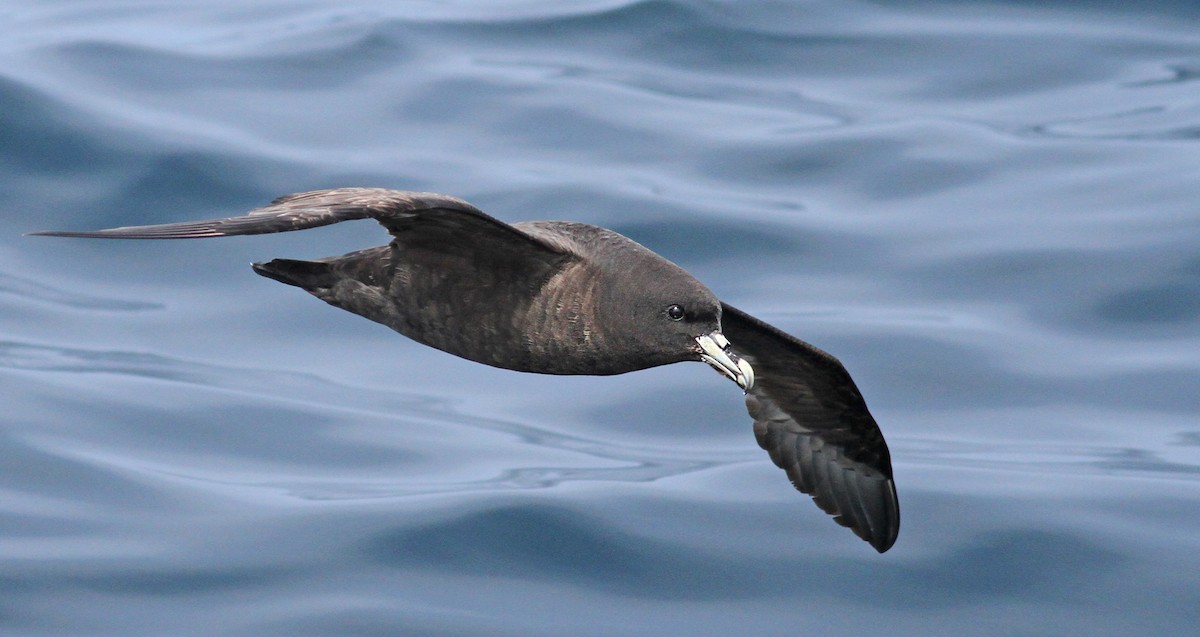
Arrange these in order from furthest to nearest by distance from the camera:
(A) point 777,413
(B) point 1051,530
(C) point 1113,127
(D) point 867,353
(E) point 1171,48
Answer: (E) point 1171,48 → (C) point 1113,127 → (D) point 867,353 → (B) point 1051,530 → (A) point 777,413

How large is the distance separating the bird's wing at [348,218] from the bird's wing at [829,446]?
2.33m

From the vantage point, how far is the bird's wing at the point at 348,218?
5.94 m

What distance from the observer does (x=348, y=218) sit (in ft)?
20.6

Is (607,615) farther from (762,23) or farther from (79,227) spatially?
(762,23)

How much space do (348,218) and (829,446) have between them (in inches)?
148

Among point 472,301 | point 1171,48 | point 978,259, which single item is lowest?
point 472,301

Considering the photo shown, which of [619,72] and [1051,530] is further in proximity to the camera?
[619,72]

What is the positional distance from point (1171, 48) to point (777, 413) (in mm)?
10265

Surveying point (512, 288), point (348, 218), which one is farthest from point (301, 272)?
point (348, 218)

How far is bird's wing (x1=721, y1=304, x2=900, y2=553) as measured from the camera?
8906 millimetres

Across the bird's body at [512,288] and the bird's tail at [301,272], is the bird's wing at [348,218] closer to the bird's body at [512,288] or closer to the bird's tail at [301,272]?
the bird's body at [512,288]

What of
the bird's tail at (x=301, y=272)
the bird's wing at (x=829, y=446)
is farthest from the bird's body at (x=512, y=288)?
the bird's wing at (x=829, y=446)

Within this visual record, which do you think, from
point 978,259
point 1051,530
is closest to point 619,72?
point 978,259

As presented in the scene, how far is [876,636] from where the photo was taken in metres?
9.49
